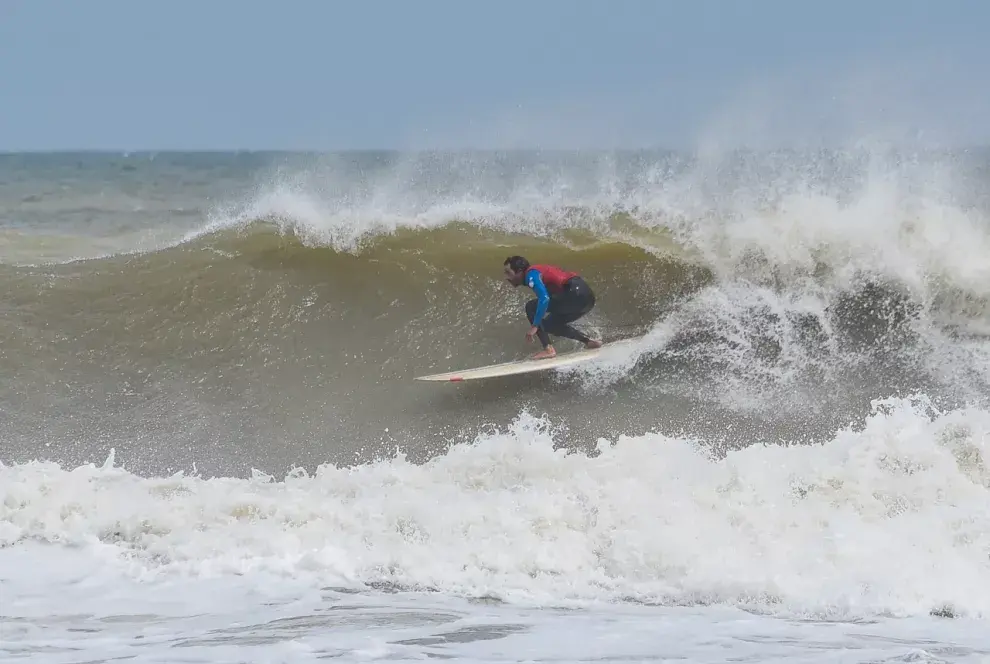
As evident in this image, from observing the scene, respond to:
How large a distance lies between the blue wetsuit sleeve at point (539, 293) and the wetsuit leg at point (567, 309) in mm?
127

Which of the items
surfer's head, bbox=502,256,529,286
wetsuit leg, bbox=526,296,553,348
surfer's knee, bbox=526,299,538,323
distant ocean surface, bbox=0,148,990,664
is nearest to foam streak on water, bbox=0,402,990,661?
distant ocean surface, bbox=0,148,990,664

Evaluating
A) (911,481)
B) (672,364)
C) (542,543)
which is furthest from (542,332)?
(911,481)

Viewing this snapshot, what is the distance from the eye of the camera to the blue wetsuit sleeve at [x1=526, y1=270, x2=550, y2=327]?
7.23 meters

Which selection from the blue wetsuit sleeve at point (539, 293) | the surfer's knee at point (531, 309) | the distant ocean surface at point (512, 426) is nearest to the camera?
the distant ocean surface at point (512, 426)

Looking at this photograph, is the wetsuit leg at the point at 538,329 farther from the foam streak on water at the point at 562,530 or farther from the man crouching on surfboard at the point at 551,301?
the foam streak on water at the point at 562,530

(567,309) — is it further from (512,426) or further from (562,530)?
(562,530)

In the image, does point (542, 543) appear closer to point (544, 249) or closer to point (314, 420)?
point (314, 420)

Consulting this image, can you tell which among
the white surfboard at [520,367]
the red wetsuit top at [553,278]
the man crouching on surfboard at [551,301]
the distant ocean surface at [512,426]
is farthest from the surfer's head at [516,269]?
the distant ocean surface at [512,426]

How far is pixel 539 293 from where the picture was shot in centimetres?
724

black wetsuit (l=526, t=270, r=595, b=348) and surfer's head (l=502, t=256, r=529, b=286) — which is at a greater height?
surfer's head (l=502, t=256, r=529, b=286)

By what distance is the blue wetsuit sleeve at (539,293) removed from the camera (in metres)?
7.23

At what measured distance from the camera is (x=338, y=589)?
4.73m

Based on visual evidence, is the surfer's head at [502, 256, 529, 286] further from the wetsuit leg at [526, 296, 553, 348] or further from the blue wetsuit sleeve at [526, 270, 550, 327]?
the wetsuit leg at [526, 296, 553, 348]

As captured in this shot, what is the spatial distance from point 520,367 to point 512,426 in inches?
28.5
